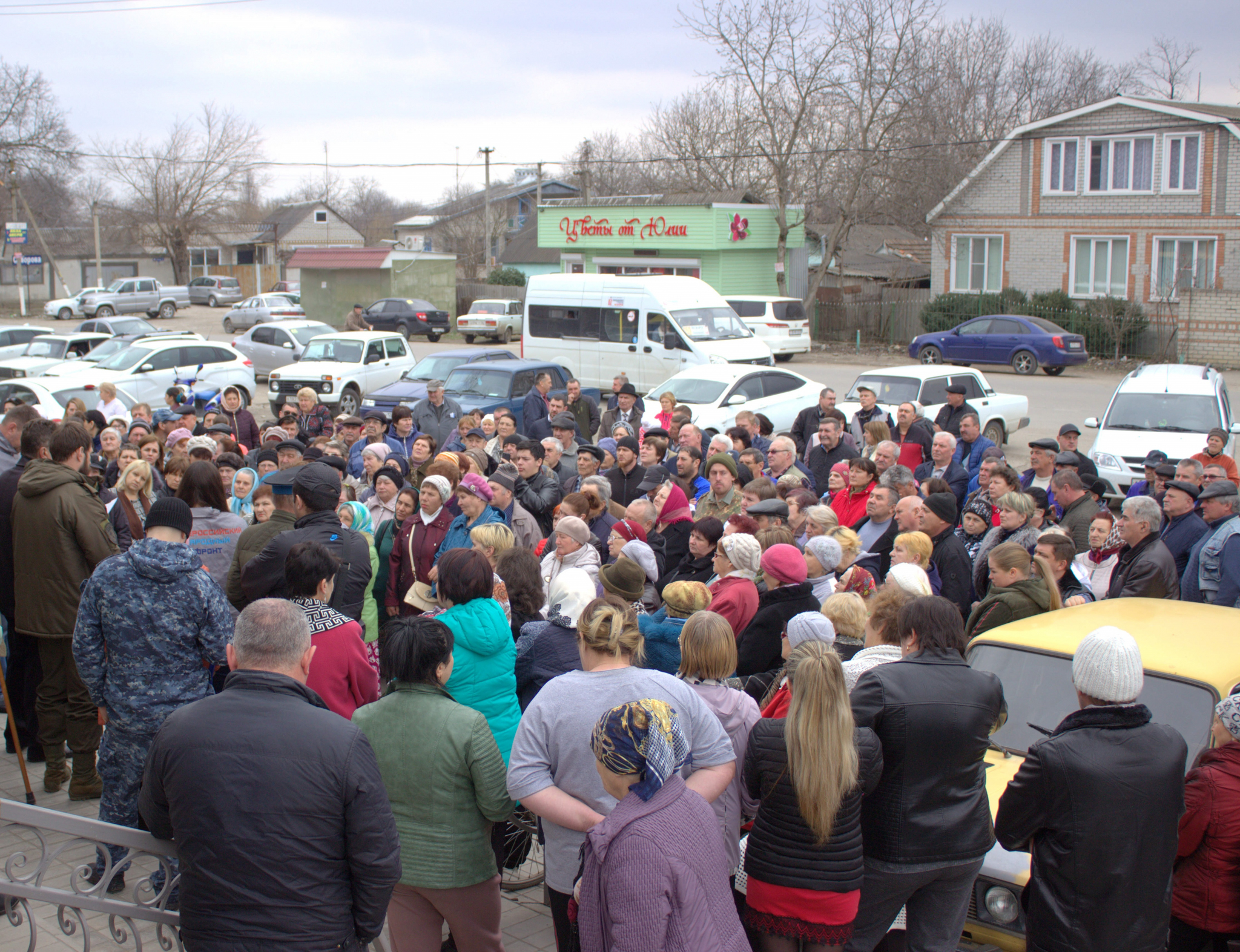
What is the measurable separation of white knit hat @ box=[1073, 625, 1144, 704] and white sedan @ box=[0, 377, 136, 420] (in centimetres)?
1588

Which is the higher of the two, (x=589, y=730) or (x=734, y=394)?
(x=734, y=394)

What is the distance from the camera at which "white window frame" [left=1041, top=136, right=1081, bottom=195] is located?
3428 cm

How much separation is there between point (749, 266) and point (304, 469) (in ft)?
119

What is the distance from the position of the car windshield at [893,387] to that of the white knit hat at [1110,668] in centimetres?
1299

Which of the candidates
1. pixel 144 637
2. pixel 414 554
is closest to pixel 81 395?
pixel 414 554

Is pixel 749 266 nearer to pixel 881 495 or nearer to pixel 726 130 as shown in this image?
pixel 726 130

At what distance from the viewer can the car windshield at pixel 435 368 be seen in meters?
19.1

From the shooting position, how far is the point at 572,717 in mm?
A: 3303

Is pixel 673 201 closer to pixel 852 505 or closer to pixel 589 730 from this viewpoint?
pixel 852 505

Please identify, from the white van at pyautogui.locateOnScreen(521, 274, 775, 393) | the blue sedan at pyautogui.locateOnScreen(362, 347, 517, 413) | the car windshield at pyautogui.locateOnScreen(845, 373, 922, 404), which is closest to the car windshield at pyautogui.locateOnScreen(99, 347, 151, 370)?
A: the blue sedan at pyautogui.locateOnScreen(362, 347, 517, 413)

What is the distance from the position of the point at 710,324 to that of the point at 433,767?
1982 cm

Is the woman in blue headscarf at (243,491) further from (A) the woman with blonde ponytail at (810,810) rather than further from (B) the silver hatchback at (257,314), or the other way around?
(B) the silver hatchback at (257,314)

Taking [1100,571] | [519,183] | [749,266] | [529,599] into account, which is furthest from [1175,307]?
[519,183]

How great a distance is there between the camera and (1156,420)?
45.1ft
